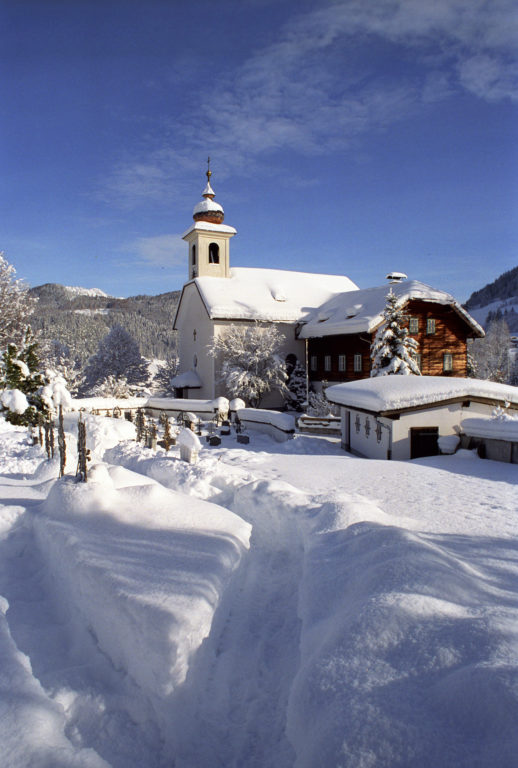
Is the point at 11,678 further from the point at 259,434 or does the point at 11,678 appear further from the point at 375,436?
the point at 259,434

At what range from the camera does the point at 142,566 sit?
21.6ft

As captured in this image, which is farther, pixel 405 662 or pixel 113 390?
pixel 113 390

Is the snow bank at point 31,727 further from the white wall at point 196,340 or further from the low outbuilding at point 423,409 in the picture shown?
the white wall at point 196,340

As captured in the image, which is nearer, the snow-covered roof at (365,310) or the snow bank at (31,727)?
the snow bank at (31,727)

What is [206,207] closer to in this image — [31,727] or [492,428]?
[492,428]

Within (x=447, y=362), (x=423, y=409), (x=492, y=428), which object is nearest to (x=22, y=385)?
(x=423, y=409)

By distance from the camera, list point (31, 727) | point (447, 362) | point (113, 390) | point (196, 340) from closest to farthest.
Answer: point (31, 727)
point (447, 362)
point (113, 390)
point (196, 340)

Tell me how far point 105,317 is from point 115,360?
4258 inches

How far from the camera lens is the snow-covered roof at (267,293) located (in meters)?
36.2

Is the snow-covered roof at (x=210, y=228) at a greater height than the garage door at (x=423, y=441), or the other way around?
the snow-covered roof at (x=210, y=228)

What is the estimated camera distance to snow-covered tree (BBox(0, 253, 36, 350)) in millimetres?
34344

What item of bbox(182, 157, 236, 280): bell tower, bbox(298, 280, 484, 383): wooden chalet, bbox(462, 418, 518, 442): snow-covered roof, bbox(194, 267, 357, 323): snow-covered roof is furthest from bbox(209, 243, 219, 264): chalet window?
bbox(462, 418, 518, 442): snow-covered roof

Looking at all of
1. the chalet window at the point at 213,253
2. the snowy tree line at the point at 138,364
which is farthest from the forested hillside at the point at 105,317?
the chalet window at the point at 213,253

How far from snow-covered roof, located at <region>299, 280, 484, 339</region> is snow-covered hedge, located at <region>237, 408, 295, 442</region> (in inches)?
373
